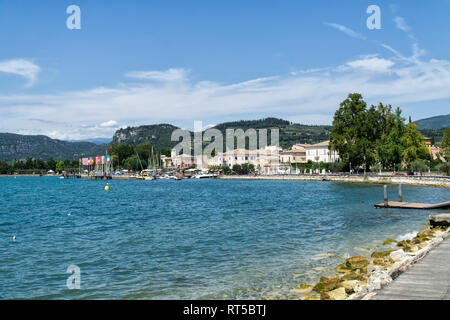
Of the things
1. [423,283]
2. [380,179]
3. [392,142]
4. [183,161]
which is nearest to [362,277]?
[423,283]

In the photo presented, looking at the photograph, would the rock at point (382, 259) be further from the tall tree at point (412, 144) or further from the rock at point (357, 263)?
the tall tree at point (412, 144)

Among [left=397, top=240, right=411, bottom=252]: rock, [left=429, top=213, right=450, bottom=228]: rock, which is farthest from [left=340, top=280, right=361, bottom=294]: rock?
[left=429, top=213, right=450, bottom=228]: rock

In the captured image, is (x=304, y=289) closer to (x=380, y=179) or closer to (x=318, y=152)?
(x=380, y=179)

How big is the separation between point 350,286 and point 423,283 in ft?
6.99

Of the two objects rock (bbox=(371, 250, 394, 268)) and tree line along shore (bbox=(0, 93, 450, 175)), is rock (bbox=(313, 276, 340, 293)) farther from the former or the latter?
tree line along shore (bbox=(0, 93, 450, 175))

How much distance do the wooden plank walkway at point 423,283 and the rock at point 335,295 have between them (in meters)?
1.44

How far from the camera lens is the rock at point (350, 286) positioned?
9.89 m

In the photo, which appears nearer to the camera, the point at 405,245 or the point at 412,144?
the point at 405,245

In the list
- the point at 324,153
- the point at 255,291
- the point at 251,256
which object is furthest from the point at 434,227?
the point at 324,153

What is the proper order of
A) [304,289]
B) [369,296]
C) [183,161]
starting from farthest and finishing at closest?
[183,161] → [304,289] → [369,296]

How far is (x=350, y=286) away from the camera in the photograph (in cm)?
1035

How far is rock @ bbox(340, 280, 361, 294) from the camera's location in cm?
989
